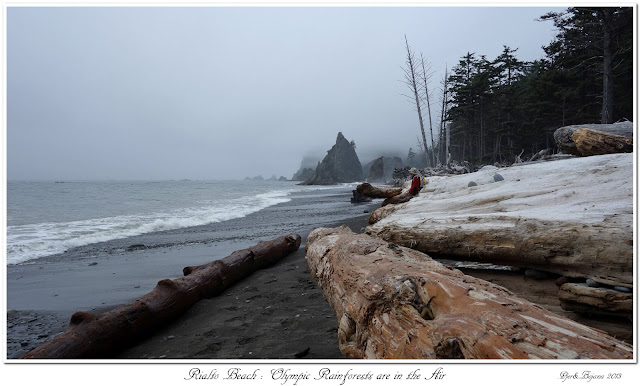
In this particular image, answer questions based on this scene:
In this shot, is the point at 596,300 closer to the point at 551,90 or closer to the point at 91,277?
the point at 91,277

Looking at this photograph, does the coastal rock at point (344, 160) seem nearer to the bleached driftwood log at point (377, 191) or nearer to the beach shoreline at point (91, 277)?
the bleached driftwood log at point (377, 191)

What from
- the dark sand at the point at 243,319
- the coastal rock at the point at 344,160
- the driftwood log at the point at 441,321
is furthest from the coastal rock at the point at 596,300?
the coastal rock at the point at 344,160

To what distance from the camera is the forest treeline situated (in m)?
14.6

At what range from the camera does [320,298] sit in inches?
161

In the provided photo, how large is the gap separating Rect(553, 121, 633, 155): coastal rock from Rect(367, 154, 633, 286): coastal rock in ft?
11.8

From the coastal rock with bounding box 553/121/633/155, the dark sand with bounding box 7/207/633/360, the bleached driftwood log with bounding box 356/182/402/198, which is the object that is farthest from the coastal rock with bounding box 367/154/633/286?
the bleached driftwood log with bounding box 356/182/402/198

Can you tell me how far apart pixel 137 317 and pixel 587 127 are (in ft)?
36.1

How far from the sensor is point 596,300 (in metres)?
2.70

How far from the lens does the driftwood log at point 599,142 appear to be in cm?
724

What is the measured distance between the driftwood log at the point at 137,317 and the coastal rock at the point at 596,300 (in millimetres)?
4001

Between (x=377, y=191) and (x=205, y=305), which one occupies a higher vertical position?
(x=377, y=191)

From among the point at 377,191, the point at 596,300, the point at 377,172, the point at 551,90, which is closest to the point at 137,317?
the point at 596,300

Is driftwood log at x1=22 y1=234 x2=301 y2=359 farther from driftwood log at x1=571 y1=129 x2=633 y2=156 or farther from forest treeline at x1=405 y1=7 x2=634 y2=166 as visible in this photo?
forest treeline at x1=405 y1=7 x2=634 y2=166
